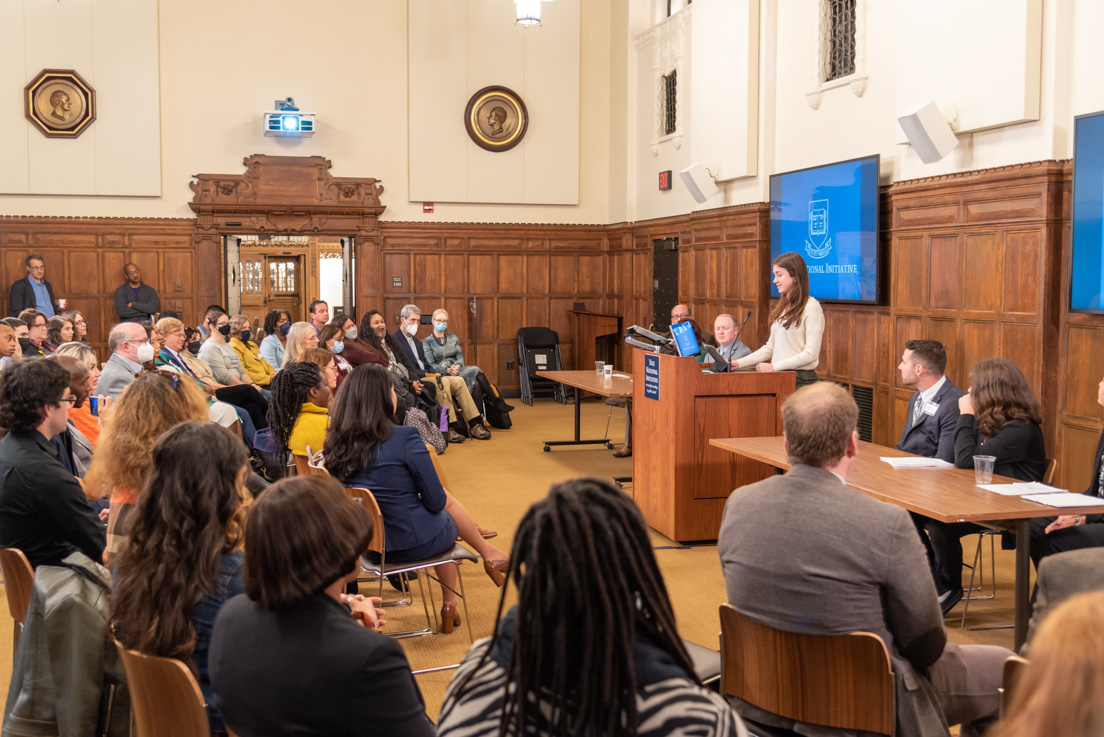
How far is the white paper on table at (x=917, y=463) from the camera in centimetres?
425

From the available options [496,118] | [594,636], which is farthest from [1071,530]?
[496,118]

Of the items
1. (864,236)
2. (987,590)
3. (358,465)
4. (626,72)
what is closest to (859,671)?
(358,465)

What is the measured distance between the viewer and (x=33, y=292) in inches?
447

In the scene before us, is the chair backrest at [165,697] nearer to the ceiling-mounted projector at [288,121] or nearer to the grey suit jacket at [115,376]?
the grey suit jacket at [115,376]

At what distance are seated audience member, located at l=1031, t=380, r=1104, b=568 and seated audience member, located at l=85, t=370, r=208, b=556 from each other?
10.8 feet

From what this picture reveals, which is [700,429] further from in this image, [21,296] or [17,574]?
Answer: [21,296]

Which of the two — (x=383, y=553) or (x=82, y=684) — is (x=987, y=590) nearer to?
(x=383, y=553)

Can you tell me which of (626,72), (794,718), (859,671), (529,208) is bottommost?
(794,718)

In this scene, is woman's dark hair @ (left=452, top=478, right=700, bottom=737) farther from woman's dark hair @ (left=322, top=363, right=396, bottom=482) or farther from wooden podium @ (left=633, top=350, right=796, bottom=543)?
wooden podium @ (left=633, top=350, right=796, bottom=543)

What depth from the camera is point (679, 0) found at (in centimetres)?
1165

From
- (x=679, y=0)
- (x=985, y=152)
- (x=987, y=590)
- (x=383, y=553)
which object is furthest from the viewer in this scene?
(x=679, y=0)

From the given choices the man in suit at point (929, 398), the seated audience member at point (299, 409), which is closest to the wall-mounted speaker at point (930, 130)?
the man in suit at point (929, 398)

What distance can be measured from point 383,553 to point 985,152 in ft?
17.3

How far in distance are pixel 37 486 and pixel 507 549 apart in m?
3.01
